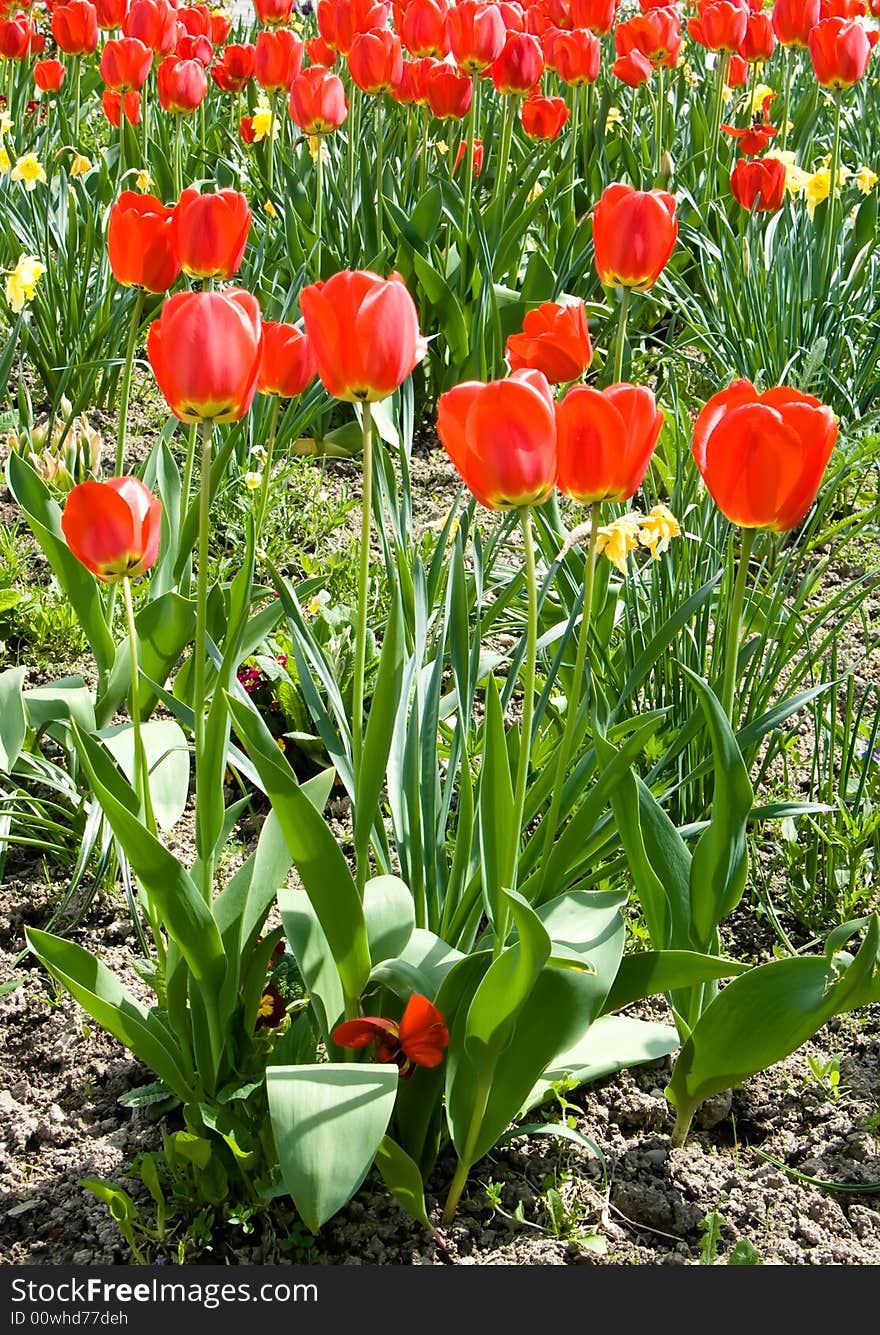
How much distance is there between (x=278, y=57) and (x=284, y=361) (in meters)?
2.23

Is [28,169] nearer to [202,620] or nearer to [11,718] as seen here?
[11,718]

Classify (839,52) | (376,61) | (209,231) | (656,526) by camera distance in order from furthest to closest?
(839,52) < (376,61) < (209,231) < (656,526)

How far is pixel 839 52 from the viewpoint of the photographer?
3.45m

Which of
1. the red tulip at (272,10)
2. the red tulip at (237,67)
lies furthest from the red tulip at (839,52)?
the red tulip at (237,67)

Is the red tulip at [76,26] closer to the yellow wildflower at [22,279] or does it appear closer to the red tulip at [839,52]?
the yellow wildflower at [22,279]

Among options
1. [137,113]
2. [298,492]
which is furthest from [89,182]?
[298,492]

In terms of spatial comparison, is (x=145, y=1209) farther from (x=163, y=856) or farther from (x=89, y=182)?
(x=89, y=182)

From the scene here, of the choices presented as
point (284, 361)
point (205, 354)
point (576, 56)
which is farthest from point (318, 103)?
point (205, 354)

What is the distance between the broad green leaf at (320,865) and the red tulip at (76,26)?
9.65 ft

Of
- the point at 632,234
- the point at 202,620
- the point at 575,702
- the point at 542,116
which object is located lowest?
the point at 575,702

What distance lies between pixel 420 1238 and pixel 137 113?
9.98 feet

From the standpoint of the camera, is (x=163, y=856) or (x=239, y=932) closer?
(x=163, y=856)

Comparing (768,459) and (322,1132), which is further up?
(768,459)

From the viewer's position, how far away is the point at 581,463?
129cm
